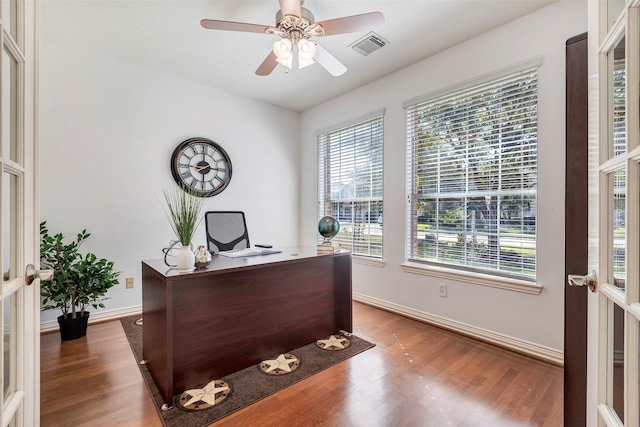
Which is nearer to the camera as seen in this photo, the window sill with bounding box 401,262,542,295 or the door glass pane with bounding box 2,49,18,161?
the door glass pane with bounding box 2,49,18,161

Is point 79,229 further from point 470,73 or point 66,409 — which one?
point 470,73

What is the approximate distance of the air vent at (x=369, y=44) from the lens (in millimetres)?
2576

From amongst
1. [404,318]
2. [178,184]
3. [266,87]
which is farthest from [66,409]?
[266,87]

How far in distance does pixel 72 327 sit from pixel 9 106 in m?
2.53

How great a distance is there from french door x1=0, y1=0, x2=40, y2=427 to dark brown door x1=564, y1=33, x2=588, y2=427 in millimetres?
1767

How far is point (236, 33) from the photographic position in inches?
99.6

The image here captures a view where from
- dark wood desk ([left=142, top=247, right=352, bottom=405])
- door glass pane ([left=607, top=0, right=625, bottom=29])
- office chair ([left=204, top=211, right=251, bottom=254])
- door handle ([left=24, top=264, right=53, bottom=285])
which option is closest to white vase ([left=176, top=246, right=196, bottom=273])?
dark wood desk ([left=142, top=247, right=352, bottom=405])

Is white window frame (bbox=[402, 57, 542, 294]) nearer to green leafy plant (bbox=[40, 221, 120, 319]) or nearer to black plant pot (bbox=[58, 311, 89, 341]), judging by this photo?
green leafy plant (bbox=[40, 221, 120, 319])

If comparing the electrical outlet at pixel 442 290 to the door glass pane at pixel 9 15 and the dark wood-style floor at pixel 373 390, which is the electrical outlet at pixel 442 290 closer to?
the dark wood-style floor at pixel 373 390

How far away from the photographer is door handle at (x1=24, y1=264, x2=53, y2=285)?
2.69ft

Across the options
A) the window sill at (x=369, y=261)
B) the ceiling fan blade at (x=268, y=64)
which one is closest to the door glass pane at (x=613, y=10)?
the ceiling fan blade at (x=268, y=64)

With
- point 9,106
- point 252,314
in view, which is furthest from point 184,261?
point 9,106

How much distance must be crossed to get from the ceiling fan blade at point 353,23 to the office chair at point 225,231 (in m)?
1.93

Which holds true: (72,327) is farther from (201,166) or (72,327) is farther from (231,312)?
(201,166)
